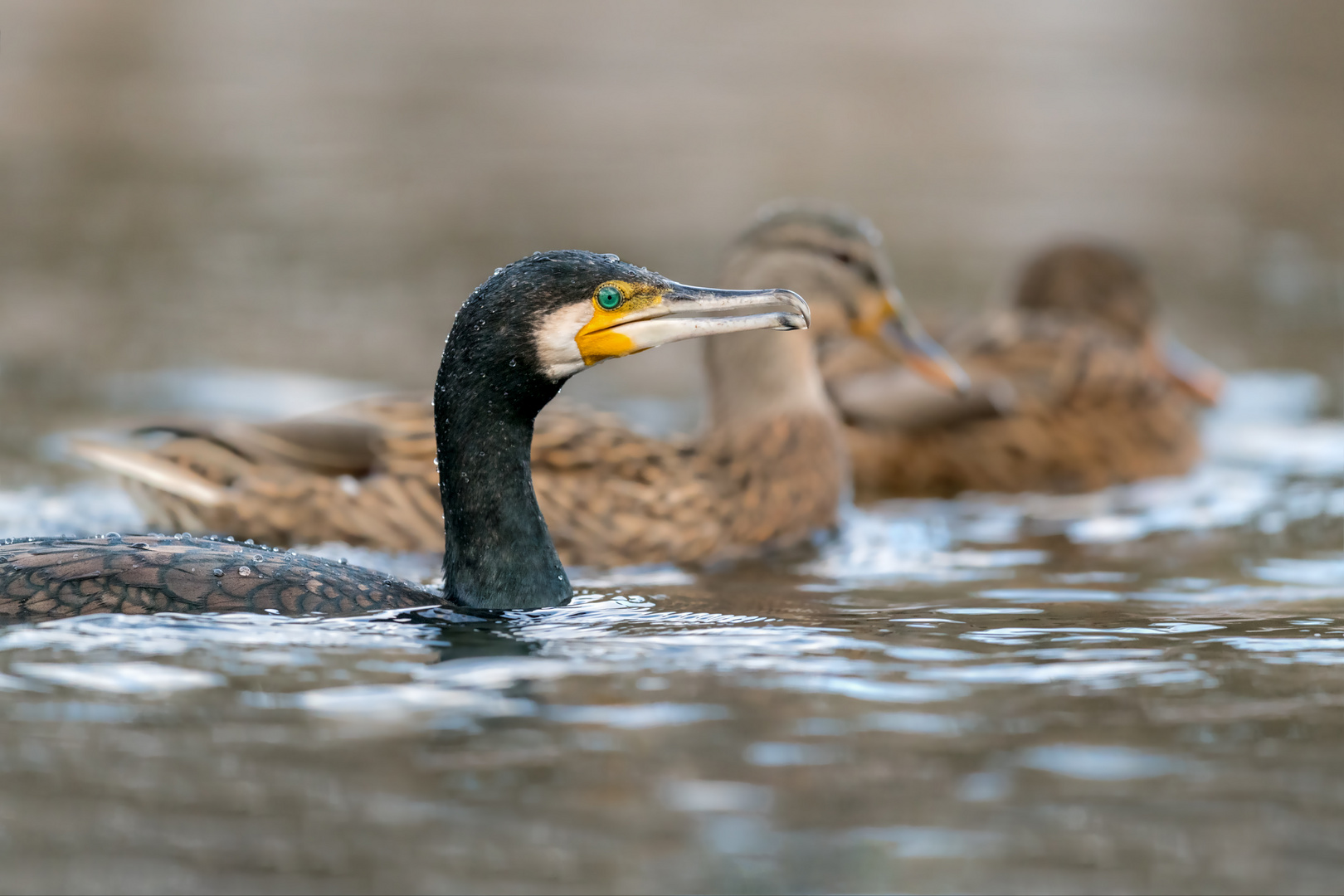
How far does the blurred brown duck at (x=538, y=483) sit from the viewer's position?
7715 mm

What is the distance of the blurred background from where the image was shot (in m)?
12.8

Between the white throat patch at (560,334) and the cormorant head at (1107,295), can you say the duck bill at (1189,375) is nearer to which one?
the cormorant head at (1107,295)

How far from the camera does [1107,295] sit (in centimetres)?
1154

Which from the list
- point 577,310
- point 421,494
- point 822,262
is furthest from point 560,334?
point 822,262

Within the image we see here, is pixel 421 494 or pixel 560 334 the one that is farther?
pixel 421 494

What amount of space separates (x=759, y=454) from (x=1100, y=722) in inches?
138

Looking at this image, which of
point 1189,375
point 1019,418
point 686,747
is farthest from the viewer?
point 1189,375

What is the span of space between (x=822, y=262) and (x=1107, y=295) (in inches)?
123

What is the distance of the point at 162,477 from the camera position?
774cm

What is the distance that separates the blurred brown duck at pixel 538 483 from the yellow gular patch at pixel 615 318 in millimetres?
1638

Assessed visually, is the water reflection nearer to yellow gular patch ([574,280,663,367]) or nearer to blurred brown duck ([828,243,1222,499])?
yellow gular patch ([574,280,663,367])

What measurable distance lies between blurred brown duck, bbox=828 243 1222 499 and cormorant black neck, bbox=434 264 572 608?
3769mm

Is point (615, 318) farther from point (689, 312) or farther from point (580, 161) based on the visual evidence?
point (580, 161)

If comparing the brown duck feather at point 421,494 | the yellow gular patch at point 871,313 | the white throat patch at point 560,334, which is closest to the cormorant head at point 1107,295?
the yellow gular patch at point 871,313
